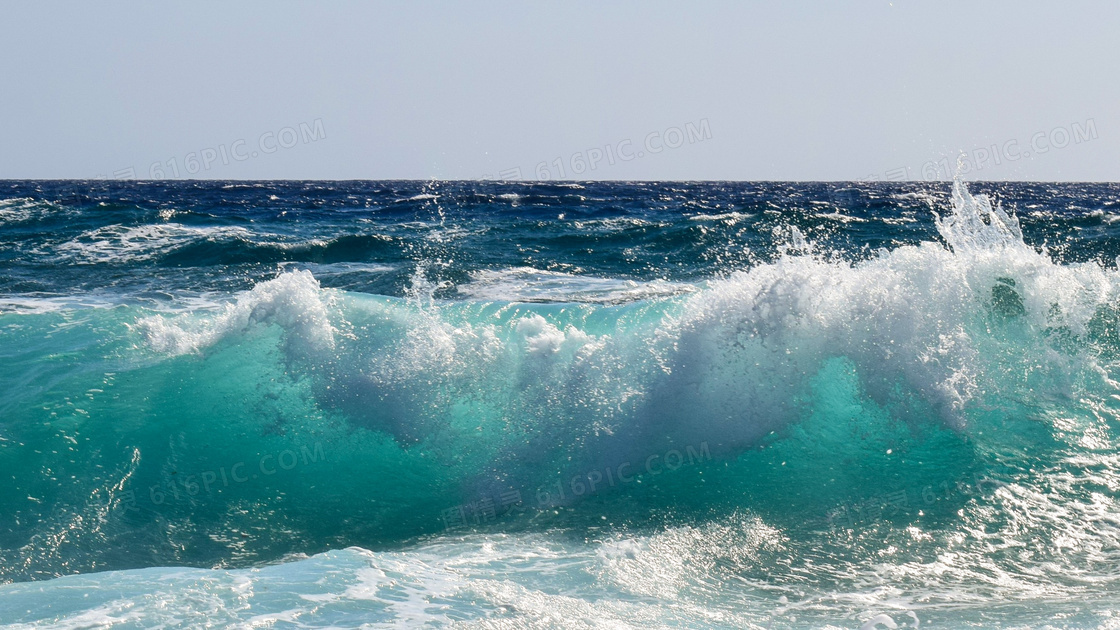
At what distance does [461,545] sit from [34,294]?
9.50 m

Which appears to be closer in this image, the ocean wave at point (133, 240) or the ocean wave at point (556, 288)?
the ocean wave at point (556, 288)

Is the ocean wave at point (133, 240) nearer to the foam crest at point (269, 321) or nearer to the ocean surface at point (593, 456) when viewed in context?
the ocean surface at point (593, 456)

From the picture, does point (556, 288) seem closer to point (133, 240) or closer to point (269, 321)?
point (269, 321)

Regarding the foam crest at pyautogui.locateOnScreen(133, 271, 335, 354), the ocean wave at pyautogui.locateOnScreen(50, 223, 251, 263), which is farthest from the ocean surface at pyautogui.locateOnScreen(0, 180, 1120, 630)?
the ocean wave at pyautogui.locateOnScreen(50, 223, 251, 263)

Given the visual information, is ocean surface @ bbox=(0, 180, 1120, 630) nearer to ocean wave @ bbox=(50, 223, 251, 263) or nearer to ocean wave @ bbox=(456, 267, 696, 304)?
ocean wave @ bbox=(456, 267, 696, 304)

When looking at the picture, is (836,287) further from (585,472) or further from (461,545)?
(461,545)

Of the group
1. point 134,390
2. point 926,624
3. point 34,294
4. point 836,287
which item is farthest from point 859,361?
point 34,294

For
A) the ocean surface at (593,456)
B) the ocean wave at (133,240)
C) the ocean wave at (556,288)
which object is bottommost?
the ocean surface at (593,456)

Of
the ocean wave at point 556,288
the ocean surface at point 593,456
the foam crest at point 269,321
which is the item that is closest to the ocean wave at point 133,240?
the ocean surface at point 593,456

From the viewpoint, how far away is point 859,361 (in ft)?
21.8

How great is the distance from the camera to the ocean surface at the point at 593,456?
4.09m

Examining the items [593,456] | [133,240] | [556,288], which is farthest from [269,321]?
[133,240]

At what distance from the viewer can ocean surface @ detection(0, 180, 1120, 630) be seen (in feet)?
13.4

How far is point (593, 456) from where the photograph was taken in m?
6.13
